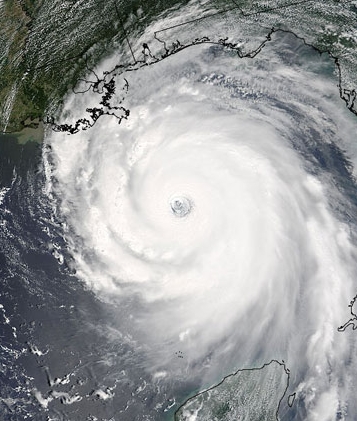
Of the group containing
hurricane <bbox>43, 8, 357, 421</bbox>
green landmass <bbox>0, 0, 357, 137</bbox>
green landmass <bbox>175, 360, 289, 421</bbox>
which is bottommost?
green landmass <bbox>175, 360, 289, 421</bbox>

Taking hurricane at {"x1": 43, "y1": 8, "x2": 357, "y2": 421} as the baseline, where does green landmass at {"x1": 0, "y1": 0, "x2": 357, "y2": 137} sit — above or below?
above

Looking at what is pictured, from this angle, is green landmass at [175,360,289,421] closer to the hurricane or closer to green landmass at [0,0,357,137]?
the hurricane

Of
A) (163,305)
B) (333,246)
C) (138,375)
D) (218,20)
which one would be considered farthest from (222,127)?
(138,375)

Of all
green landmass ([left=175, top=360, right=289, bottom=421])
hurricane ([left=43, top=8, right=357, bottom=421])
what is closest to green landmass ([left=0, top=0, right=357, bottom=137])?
hurricane ([left=43, top=8, right=357, bottom=421])

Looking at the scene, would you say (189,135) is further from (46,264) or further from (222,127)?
(46,264)

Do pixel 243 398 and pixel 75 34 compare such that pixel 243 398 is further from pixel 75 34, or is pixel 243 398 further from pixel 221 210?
pixel 75 34

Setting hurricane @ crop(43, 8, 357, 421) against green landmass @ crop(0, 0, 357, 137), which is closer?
hurricane @ crop(43, 8, 357, 421)

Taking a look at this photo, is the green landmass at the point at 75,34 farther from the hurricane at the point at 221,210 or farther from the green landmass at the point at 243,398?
the green landmass at the point at 243,398

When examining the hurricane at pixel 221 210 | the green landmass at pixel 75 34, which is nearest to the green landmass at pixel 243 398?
the hurricane at pixel 221 210
